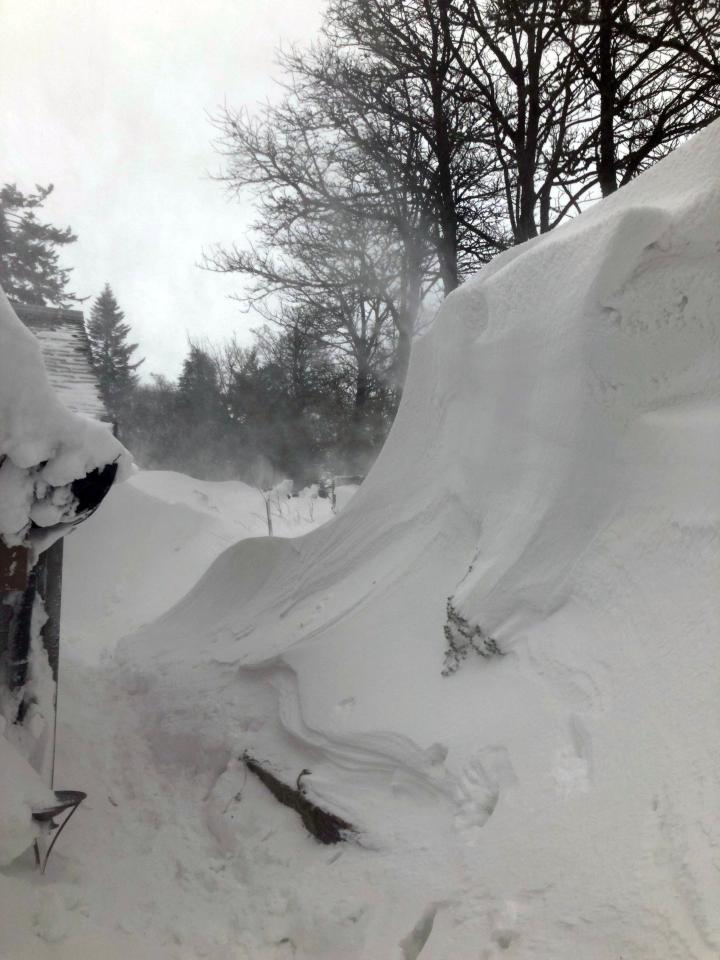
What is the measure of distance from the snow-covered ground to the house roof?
100 inches

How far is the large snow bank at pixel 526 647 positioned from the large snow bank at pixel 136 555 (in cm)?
345

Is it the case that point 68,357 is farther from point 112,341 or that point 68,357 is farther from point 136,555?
point 112,341

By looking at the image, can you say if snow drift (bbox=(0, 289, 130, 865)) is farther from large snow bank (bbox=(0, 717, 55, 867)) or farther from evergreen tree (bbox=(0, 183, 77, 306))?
evergreen tree (bbox=(0, 183, 77, 306))

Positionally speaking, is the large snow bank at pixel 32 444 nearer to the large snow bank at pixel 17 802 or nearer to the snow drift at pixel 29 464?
the snow drift at pixel 29 464

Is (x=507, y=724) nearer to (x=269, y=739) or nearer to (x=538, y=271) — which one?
(x=269, y=739)

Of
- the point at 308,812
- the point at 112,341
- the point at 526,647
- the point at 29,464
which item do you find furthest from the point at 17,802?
the point at 112,341

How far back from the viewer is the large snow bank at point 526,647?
223cm

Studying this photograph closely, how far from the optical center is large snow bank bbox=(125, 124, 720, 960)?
2227 mm

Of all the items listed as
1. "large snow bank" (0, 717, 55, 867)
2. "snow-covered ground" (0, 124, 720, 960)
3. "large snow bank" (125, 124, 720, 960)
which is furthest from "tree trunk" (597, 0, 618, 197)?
"large snow bank" (0, 717, 55, 867)

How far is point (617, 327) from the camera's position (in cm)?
348

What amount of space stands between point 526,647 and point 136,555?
26.2 ft

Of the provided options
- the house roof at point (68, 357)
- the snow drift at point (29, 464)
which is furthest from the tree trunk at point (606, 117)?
the snow drift at point (29, 464)

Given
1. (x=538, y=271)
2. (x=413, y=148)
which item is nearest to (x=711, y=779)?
(x=538, y=271)

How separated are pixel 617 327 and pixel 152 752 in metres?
3.71
